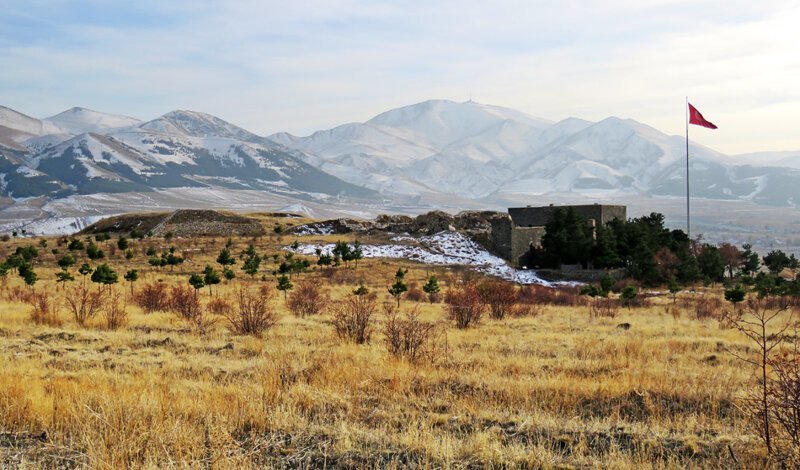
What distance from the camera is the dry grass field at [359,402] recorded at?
5.71 metres

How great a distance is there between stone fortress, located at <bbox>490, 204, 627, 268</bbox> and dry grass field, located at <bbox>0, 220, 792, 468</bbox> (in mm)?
36108

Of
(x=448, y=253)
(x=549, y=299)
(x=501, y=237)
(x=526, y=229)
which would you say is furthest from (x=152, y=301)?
(x=526, y=229)

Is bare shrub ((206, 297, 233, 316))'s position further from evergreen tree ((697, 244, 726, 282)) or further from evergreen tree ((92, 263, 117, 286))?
evergreen tree ((697, 244, 726, 282))

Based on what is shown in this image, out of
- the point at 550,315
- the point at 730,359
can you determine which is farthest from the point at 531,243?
the point at 730,359

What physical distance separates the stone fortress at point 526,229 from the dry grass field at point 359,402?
36108 millimetres

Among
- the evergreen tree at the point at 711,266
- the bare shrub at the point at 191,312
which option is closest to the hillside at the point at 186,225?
the bare shrub at the point at 191,312

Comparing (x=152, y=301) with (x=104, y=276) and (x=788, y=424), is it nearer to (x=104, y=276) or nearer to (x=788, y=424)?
(x=104, y=276)

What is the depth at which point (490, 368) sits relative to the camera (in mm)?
9891

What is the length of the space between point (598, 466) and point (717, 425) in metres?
2.33

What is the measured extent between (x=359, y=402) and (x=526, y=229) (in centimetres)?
4587

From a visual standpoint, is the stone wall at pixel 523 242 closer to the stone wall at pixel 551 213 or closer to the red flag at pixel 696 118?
the stone wall at pixel 551 213

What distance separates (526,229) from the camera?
51844 millimetres

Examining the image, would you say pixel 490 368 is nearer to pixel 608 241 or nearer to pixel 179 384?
pixel 179 384

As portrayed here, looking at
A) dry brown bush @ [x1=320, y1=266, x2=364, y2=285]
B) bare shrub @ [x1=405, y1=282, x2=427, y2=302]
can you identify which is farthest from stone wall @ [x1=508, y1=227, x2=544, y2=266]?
bare shrub @ [x1=405, y1=282, x2=427, y2=302]
